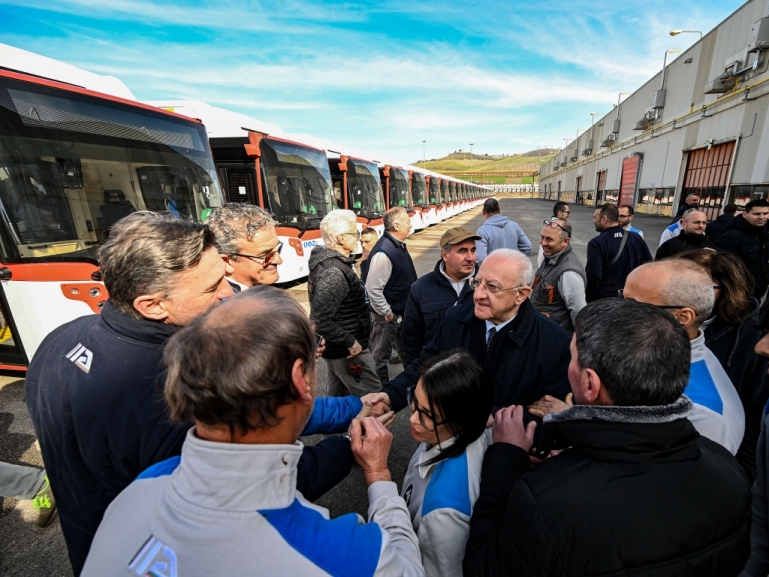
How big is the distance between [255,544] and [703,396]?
1813 millimetres

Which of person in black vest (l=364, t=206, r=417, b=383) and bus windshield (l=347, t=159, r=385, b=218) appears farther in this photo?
bus windshield (l=347, t=159, r=385, b=218)

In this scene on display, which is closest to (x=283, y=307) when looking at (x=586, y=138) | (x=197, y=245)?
(x=197, y=245)

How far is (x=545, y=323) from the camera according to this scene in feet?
7.04

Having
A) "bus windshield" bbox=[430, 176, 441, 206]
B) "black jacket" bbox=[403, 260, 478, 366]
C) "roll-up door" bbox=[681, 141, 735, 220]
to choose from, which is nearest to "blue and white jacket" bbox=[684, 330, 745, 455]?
"black jacket" bbox=[403, 260, 478, 366]

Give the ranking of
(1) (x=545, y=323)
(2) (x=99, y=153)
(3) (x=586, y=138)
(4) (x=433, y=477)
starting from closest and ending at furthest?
(4) (x=433, y=477) → (1) (x=545, y=323) → (2) (x=99, y=153) → (3) (x=586, y=138)

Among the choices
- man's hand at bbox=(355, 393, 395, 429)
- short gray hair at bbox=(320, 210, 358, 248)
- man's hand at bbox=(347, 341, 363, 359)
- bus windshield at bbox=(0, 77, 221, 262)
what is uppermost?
bus windshield at bbox=(0, 77, 221, 262)

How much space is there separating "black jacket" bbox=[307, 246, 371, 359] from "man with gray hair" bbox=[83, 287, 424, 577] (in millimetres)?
1823

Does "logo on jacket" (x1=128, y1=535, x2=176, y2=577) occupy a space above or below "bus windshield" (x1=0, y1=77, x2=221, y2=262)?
below

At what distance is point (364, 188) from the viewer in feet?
41.2

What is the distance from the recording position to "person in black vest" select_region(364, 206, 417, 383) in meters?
3.94

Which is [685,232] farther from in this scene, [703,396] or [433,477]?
[433,477]

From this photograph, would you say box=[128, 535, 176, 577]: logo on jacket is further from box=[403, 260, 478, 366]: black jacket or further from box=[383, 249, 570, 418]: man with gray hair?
box=[403, 260, 478, 366]: black jacket

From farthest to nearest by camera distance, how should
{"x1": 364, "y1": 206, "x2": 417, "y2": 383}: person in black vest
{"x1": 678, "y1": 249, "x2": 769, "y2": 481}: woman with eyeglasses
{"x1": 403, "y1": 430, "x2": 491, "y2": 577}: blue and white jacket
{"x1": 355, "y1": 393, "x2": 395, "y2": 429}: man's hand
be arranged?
{"x1": 364, "y1": 206, "x2": 417, "y2": 383}: person in black vest → {"x1": 678, "y1": 249, "x2": 769, "y2": 481}: woman with eyeglasses → {"x1": 355, "y1": 393, "x2": 395, "y2": 429}: man's hand → {"x1": 403, "y1": 430, "x2": 491, "y2": 577}: blue and white jacket

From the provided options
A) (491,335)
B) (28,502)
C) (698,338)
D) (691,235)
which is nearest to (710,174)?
(691,235)
